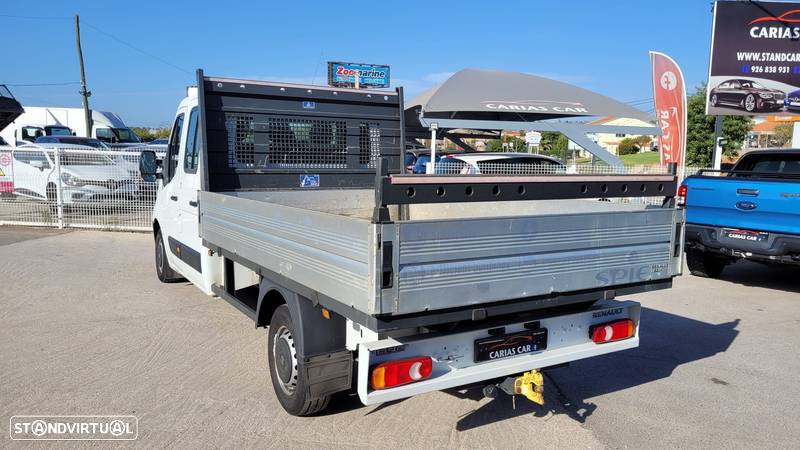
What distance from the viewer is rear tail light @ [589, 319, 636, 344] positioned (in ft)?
13.1

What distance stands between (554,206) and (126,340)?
3.96 metres

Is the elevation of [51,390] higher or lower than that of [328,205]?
lower

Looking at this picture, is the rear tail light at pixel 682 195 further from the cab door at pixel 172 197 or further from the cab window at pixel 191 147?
the cab door at pixel 172 197

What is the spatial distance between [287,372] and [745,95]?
18.4m

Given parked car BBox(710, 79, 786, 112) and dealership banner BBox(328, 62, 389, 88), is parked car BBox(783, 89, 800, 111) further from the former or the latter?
dealership banner BBox(328, 62, 389, 88)

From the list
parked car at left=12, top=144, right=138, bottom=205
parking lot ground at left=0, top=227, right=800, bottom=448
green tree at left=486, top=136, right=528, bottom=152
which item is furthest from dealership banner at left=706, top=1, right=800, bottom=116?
green tree at left=486, top=136, right=528, bottom=152

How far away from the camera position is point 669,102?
1725cm

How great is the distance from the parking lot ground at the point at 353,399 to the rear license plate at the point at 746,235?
0.83 meters

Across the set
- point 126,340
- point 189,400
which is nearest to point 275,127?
point 126,340

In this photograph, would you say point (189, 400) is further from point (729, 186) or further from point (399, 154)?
point (729, 186)

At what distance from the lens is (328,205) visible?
6031 mm

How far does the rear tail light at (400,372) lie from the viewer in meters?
3.21

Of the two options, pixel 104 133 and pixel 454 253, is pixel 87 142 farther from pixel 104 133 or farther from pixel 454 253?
pixel 454 253

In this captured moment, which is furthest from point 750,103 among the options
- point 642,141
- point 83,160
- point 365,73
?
point 642,141
